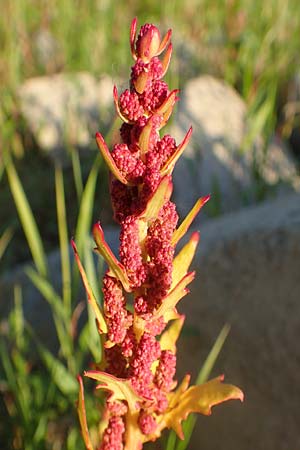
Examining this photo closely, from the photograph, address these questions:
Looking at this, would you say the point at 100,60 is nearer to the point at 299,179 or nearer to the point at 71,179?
the point at 71,179

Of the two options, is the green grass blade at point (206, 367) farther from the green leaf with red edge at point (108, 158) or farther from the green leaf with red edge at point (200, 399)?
the green leaf with red edge at point (108, 158)

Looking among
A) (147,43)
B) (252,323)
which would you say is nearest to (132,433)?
(147,43)

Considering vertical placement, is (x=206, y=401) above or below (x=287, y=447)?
above

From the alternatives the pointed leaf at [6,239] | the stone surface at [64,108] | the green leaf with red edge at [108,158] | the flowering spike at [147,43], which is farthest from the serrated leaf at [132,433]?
the stone surface at [64,108]

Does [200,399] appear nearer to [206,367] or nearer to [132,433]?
[132,433]

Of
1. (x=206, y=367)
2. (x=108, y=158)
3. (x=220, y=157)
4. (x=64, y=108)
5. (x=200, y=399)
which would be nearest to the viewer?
(x=108, y=158)

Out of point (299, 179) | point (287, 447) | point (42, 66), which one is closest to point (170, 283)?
point (287, 447)

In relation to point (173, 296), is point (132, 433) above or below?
below

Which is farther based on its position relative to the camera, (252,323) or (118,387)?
(252,323)
